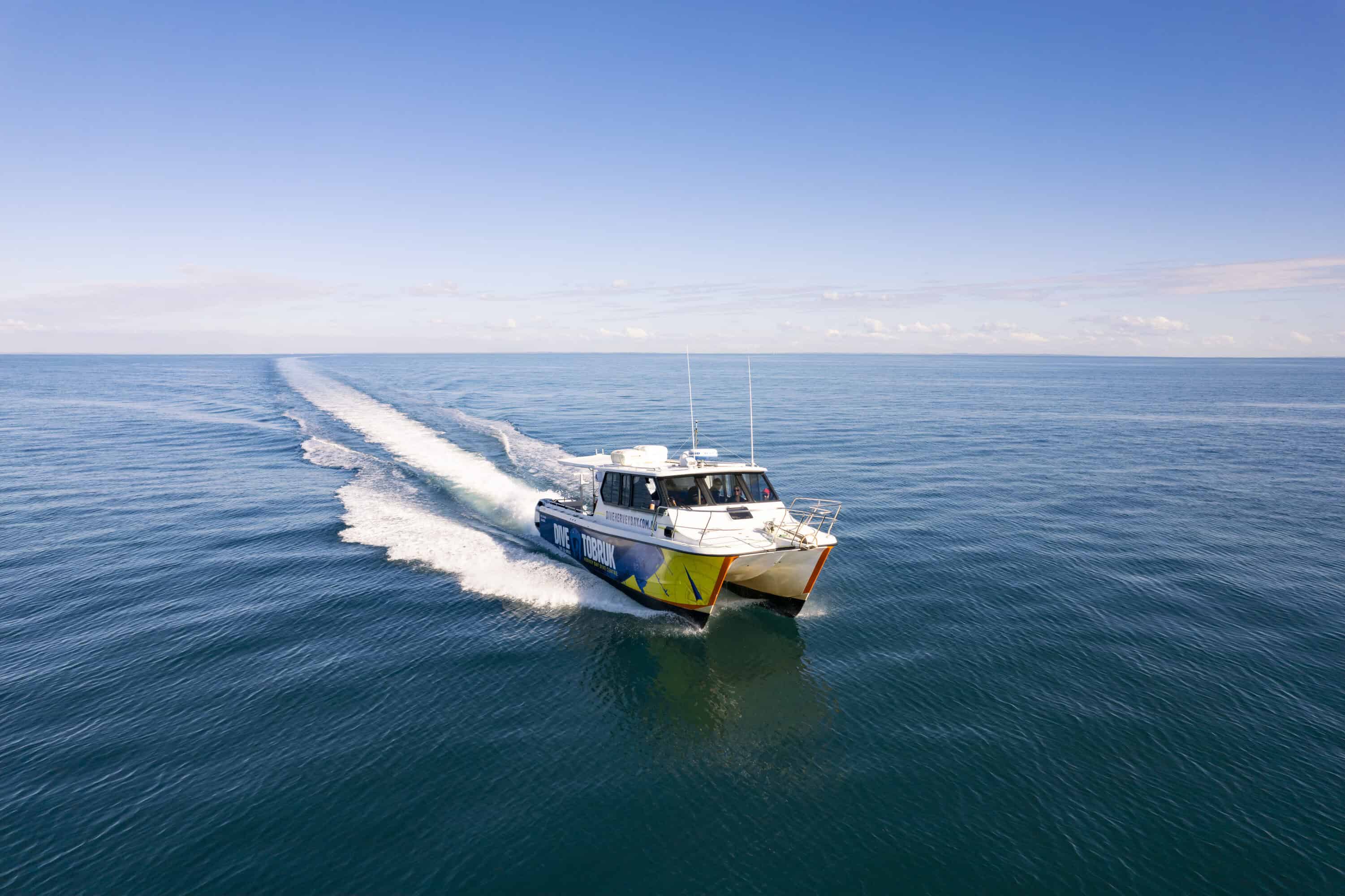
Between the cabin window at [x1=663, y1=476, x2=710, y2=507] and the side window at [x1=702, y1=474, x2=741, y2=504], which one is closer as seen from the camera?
the cabin window at [x1=663, y1=476, x2=710, y2=507]

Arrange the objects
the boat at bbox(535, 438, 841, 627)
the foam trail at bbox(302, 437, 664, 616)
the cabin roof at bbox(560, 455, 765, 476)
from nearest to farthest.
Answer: the boat at bbox(535, 438, 841, 627) < the cabin roof at bbox(560, 455, 765, 476) < the foam trail at bbox(302, 437, 664, 616)

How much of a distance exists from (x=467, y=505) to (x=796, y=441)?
2596 cm

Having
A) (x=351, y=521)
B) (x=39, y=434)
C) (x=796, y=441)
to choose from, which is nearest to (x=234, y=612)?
(x=351, y=521)

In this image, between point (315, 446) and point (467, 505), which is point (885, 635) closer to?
point (467, 505)

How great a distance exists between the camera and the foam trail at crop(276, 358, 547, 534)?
101 feet

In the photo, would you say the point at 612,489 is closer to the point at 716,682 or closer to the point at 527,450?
the point at 716,682

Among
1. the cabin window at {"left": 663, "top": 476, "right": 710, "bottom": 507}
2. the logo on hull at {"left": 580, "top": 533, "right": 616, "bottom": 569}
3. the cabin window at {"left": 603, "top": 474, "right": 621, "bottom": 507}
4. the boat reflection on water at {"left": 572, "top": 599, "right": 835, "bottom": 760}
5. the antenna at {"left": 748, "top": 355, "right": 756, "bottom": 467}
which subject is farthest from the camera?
the antenna at {"left": 748, "top": 355, "right": 756, "bottom": 467}

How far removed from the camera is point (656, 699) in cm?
1551

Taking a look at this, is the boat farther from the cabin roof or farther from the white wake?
the white wake

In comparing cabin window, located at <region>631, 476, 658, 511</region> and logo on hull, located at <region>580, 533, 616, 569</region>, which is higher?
cabin window, located at <region>631, 476, 658, 511</region>

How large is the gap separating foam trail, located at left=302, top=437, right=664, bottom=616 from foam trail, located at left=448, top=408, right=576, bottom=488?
7.65m

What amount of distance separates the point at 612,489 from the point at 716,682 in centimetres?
825

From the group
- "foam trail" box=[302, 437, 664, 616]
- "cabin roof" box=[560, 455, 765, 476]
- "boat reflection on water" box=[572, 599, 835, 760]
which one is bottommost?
"boat reflection on water" box=[572, 599, 835, 760]

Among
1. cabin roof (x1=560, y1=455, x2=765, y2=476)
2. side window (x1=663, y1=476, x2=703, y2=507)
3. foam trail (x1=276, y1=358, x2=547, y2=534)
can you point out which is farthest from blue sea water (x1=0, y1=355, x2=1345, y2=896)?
cabin roof (x1=560, y1=455, x2=765, y2=476)
